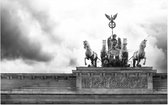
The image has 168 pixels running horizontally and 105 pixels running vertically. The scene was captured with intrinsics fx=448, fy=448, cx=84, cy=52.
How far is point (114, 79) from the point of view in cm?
3306

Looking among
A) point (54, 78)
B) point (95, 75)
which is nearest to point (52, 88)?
point (54, 78)

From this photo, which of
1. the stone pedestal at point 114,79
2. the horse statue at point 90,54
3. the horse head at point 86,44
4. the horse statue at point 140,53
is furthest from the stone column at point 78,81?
the horse statue at point 140,53

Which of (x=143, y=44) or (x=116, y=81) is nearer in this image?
(x=116, y=81)

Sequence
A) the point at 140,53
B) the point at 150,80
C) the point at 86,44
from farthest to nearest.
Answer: the point at 86,44
the point at 140,53
the point at 150,80

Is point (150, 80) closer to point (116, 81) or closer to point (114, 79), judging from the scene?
point (116, 81)

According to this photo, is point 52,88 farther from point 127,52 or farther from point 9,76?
point 127,52

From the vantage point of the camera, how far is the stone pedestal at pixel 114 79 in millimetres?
32938

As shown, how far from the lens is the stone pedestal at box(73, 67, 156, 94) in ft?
108

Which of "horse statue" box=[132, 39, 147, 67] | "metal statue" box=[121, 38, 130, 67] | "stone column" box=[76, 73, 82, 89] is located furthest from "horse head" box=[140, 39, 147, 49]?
"stone column" box=[76, 73, 82, 89]

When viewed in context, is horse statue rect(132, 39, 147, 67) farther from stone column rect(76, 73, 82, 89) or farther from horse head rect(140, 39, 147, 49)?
stone column rect(76, 73, 82, 89)

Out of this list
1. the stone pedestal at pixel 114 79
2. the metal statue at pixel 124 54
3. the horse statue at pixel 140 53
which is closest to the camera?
the stone pedestal at pixel 114 79

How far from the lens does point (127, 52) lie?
33406 mm

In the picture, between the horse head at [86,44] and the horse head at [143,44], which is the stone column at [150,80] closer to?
the horse head at [143,44]

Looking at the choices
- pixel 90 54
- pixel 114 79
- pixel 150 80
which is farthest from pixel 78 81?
pixel 150 80
